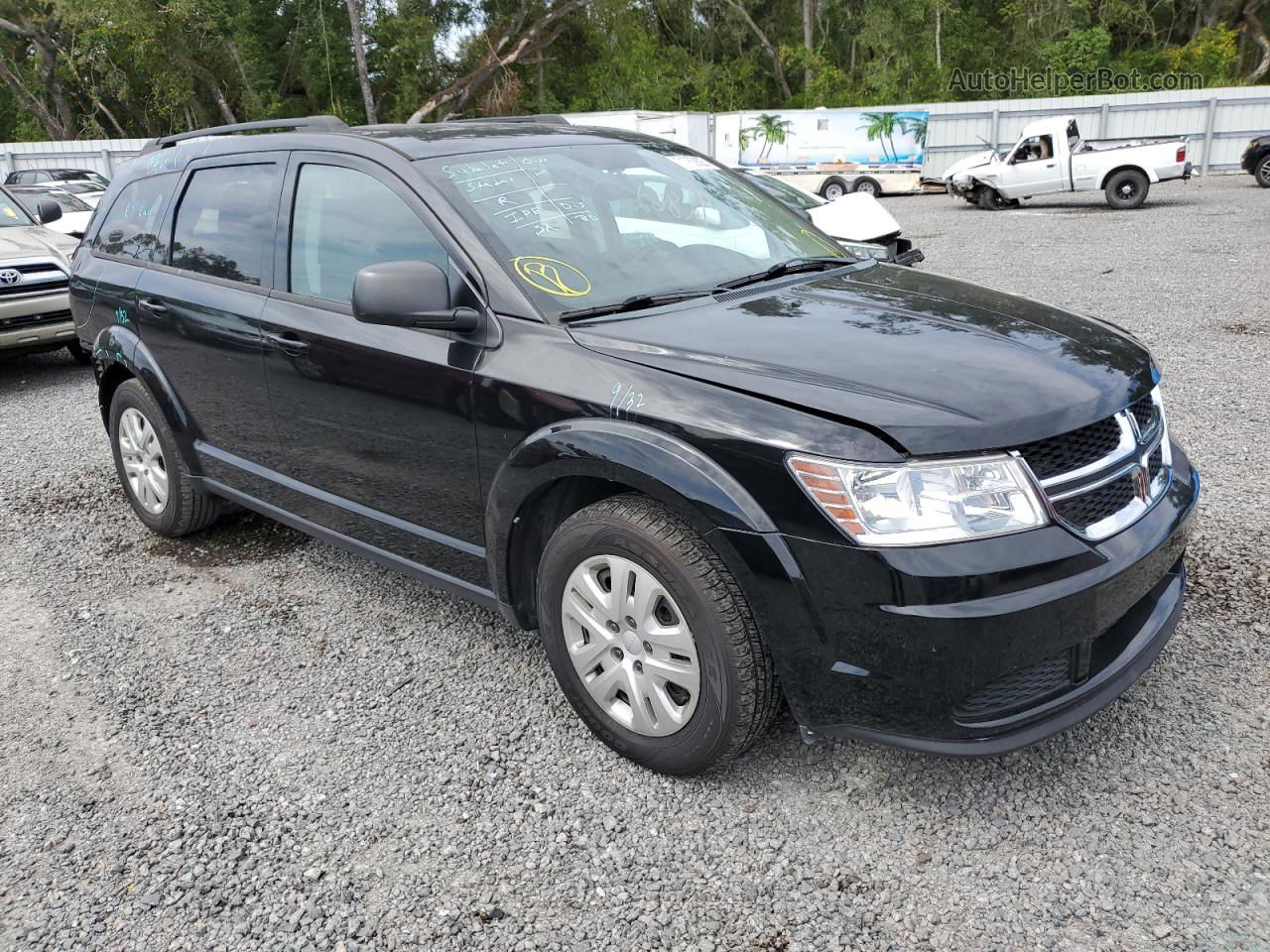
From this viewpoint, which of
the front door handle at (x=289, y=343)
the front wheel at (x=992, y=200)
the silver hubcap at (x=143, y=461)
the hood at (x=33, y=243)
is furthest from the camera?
the front wheel at (x=992, y=200)

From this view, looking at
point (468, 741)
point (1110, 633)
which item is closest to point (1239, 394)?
point (1110, 633)

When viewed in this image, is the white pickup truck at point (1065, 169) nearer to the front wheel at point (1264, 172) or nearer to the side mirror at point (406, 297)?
the front wheel at point (1264, 172)

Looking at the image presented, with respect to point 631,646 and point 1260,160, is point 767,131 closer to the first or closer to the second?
point 1260,160

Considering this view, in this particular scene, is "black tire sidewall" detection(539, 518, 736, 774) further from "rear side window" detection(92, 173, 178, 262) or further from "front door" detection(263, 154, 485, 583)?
"rear side window" detection(92, 173, 178, 262)

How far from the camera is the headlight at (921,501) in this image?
7.52 ft

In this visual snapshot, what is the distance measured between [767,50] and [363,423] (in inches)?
2098

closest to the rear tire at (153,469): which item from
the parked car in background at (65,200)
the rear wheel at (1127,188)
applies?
the parked car in background at (65,200)

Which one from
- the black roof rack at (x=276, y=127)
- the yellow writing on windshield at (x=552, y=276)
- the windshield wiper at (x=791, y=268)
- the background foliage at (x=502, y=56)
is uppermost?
the background foliage at (x=502, y=56)

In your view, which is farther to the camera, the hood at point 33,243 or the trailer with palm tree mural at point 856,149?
the trailer with palm tree mural at point 856,149

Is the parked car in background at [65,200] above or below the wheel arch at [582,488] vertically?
above

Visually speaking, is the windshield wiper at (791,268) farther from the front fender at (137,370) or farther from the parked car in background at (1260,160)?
the parked car in background at (1260,160)

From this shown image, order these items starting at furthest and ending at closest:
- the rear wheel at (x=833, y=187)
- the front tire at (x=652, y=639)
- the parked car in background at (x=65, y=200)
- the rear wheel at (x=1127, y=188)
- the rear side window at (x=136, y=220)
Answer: the rear wheel at (x=833, y=187) < the rear wheel at (x=1127, y=188) < the parked car in background at (x=65, y=200) < the rear side window at (x=136, y=220) < the front tire at (x=652, y=639)

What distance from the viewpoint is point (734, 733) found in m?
2.62

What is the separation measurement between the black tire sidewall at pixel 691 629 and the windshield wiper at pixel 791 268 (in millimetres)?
1022
